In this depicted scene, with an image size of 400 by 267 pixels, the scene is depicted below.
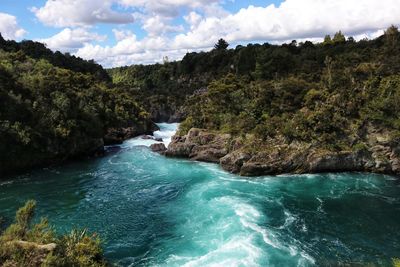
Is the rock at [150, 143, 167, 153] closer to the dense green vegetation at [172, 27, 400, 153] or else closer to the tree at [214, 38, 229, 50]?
the dense green vegetation at [172, 27, 400, 153]

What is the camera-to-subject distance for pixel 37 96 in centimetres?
6544

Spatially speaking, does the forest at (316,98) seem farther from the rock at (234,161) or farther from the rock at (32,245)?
the rock at (32,245)

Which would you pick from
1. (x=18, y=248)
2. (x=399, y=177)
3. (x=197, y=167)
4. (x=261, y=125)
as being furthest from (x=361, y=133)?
(x=18, y=248)

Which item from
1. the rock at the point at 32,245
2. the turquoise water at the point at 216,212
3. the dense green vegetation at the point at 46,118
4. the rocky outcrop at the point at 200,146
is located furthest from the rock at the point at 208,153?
the rock at the point at 32,245

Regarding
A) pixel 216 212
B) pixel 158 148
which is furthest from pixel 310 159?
pixel 158 148

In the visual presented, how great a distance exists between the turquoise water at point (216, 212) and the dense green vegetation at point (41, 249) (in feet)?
18.0

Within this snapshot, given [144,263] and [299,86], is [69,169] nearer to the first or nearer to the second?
[144,263]

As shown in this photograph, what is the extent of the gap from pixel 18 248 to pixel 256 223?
70.9 ft

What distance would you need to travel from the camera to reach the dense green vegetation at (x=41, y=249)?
21.3 meters

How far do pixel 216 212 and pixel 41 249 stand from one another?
2056 cm

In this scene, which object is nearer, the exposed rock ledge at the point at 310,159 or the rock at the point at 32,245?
the rock at the point at 32,245

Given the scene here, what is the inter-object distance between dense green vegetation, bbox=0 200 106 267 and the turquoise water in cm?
549

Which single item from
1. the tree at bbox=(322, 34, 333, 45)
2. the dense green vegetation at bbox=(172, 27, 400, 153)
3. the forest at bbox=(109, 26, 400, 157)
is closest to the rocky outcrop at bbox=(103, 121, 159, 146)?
the dense green vegetation at bbox=(172, 27, 400, 153)

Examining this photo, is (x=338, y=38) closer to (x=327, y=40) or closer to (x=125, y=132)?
(x=327, y=40)
